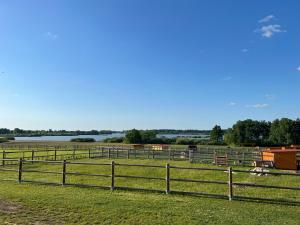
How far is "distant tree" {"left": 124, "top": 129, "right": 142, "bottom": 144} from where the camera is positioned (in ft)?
313

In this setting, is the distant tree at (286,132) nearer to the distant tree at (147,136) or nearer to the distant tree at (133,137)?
the distant tree at (147,136)

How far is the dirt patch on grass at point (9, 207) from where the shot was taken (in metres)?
12.1

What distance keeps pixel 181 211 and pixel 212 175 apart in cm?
1085

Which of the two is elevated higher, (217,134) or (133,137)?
(217,134)

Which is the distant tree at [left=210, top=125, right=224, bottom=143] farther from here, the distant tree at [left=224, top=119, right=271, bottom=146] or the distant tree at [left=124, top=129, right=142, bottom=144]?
the distant tree at [left=124, top=129, right=142, bottom=144]

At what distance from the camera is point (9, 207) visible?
494 inches

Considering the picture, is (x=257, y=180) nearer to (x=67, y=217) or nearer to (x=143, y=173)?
(x=143, y=173)

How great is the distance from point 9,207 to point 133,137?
83.2 meters

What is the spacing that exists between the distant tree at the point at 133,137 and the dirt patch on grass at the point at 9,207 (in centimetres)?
8156

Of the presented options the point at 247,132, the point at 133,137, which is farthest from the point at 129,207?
the point at 247,132

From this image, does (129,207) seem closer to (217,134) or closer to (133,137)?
(133,137)

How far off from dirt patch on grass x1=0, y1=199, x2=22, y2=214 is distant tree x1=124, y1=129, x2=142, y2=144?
3211 inches

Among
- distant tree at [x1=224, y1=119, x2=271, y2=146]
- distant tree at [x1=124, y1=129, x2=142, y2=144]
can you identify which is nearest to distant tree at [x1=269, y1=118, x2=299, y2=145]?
distant tree at [x1=224, y1=119, x2=271, y2=146]

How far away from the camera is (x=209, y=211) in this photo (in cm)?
1220
